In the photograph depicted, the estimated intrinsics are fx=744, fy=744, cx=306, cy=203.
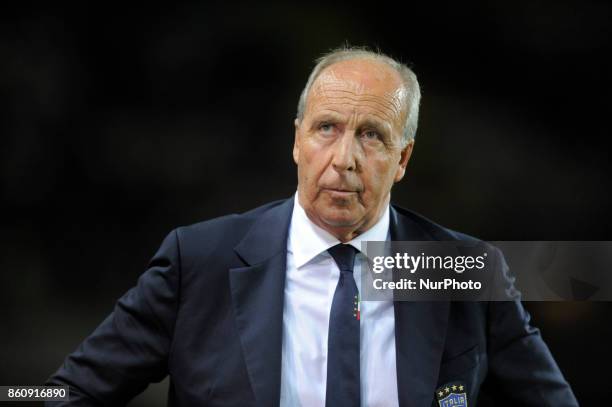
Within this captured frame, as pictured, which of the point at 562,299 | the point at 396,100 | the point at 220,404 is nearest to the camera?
the point at 220,404

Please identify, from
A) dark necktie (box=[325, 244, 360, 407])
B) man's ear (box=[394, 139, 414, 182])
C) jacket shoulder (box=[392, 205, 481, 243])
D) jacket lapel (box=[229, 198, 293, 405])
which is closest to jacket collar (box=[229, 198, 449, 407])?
jacket lapel (box=[229, 198, 293, 405])

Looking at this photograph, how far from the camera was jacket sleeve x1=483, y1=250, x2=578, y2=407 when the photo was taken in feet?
6.24

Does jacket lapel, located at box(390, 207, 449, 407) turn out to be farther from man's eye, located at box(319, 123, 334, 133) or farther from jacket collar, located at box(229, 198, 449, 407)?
man's eye, located at box(319, 123, 334, 133)

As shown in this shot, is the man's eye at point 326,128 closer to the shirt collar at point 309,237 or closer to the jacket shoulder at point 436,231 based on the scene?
the shirt collar at point 309,237

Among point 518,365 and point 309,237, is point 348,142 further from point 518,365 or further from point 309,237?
point 518,365

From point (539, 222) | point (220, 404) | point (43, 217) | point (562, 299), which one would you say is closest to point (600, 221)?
point (539, 222)

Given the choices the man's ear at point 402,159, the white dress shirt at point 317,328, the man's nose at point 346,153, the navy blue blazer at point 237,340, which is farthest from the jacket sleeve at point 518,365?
the man's nose at point 346,153

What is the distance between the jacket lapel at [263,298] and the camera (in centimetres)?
170

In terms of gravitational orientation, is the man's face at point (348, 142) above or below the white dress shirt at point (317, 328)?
above

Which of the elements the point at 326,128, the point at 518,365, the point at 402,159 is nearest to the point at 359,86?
the point at 326,128

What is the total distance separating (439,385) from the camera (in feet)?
5.88

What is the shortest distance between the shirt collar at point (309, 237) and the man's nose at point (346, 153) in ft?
0.66

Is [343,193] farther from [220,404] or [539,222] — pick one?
[539,222]

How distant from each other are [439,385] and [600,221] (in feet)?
3.37
